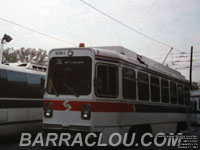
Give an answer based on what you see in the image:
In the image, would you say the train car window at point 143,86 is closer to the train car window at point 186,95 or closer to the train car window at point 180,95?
the train car window at point 180,95

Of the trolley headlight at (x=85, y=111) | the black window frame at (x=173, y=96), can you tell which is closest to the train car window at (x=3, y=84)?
the trolley headlight at (x=85, y=111)

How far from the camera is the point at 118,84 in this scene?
8672 mm

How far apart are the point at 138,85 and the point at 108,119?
216 centimetres

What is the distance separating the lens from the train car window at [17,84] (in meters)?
11.1

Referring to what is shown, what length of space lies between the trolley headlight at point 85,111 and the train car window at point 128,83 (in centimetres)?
150

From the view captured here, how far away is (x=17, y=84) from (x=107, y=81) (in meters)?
4.76

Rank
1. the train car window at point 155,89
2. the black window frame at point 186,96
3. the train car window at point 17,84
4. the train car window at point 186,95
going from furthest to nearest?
1. the train car window at point 186,95
2. the black window frame at point 186,96
3. the train car window at point 17,84
4. the train car window at point 155,89

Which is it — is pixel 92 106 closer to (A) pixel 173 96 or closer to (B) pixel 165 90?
(B) pixel 165 90

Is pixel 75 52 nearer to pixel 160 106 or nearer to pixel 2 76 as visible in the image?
pixel 2 76

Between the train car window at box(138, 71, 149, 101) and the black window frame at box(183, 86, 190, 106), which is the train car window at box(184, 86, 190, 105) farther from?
the train car window at box(138, 71, 149, 101)

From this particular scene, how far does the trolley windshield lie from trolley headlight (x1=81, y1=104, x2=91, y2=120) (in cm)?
37

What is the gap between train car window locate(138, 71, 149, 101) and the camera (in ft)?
32.7

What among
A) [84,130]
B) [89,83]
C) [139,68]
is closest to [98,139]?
[84,130]

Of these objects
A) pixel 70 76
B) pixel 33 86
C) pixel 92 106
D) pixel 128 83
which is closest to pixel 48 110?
pixel 70 76
